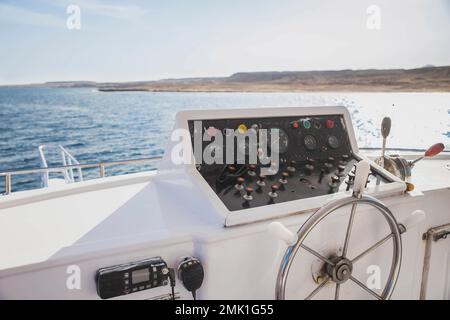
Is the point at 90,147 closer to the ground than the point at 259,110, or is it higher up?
closer to the ground

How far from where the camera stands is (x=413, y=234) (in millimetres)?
1160

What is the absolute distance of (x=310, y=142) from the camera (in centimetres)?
128

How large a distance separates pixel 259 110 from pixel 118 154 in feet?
44.5

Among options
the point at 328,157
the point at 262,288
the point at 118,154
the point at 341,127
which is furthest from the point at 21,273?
the point at 118,154

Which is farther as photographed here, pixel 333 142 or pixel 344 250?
pixel 333 142

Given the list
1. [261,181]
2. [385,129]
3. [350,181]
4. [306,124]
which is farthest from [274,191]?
[385,129]

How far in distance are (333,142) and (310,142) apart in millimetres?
105

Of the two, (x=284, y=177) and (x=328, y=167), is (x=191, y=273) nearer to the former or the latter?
(x=284, y=177)

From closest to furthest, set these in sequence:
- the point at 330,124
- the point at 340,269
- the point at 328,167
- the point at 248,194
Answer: the point at 340,269, the point at 248,194, the point at 328,167, the point at 330,124

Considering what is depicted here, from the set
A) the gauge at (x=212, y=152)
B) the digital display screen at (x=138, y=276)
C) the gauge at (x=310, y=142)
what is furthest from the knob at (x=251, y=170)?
the digital display screen at (x=138, y=276)

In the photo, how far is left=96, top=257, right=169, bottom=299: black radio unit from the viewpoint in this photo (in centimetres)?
75
